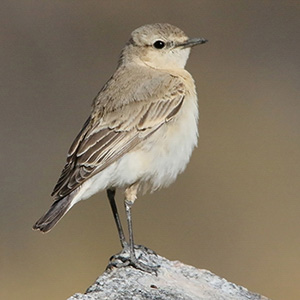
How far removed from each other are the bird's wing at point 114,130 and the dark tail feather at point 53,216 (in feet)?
0.16

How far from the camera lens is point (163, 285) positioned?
7.30 metres

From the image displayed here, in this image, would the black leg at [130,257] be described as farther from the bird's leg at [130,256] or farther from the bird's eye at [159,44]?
the bird's eye at [159,44]

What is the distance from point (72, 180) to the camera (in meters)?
7.84

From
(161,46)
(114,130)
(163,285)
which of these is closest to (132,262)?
(163,285)

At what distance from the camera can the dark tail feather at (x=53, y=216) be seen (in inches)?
304

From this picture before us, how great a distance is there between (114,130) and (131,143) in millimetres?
159

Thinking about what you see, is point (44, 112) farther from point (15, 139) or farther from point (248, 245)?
point (248, 245)

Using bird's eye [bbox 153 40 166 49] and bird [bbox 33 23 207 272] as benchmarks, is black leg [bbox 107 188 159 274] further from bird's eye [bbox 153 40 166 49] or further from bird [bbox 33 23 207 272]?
bird's eye [bbox 153 40 166 49]

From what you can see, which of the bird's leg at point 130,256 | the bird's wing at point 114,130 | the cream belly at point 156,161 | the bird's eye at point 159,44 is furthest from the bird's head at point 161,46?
the bird's leg at point 130,256

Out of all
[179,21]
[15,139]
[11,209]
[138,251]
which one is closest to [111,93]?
[138,251]

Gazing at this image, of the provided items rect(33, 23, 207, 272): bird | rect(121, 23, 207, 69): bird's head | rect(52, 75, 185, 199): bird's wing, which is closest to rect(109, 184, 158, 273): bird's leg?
rect(33, 23, 207, 272): bird

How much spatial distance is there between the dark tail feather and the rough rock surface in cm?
51

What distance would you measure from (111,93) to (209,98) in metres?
7.21

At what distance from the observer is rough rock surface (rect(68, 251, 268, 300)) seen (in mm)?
6902
